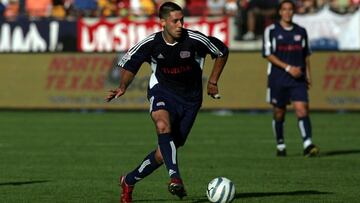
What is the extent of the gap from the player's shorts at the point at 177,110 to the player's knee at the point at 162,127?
0.20 m

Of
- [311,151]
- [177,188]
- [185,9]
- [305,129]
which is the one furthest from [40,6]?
[177,188]

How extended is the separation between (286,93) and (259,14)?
12.1 m

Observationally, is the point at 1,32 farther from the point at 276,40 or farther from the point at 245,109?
the point at 276,40

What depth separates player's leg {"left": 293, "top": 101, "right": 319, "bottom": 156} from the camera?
16.5m

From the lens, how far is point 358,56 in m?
26.0

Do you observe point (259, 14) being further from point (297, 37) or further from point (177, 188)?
point (177, 188)

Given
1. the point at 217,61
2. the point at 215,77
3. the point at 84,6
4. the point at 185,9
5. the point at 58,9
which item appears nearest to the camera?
the point at 215,77

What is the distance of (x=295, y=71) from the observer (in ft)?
54.9

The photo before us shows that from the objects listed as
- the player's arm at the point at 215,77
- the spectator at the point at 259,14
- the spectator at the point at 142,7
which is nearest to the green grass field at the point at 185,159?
the player's arm at the point at 215,77

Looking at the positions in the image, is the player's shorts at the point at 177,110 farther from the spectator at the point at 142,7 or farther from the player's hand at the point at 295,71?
the spectator at the point at 142,7

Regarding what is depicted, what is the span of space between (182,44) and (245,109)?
16.2m

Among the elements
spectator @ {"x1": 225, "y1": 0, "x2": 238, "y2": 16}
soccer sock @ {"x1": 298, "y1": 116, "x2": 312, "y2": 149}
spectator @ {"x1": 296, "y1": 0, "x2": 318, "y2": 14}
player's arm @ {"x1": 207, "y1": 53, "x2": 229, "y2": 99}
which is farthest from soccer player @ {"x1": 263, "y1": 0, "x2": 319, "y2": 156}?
spectator @ {"x1": 225, "y1": 0, "x2": 238, "y2": 16}

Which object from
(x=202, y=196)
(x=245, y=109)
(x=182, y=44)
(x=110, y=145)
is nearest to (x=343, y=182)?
(x=202, y=196)

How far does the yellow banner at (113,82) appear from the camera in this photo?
85.9 ft
